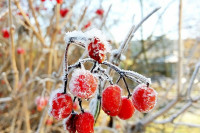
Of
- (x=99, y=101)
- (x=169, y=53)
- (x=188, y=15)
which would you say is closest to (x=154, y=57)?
(x=169, y=53)

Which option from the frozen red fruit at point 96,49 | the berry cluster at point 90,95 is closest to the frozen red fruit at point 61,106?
the berry cluster at point 90,95

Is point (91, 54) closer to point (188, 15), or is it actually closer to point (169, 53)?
point (188, 15)

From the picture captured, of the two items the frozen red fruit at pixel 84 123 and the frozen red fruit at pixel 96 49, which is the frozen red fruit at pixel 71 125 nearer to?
the frozen red fruit at pixel 84 123

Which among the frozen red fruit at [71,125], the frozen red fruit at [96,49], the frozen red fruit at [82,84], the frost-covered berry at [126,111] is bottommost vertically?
the frozen red fruit at [71,125]

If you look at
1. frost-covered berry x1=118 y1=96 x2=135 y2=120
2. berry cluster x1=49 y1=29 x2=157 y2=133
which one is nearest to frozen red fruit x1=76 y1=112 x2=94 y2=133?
berry cluster x1=49 y1=29 x2=157 y2=133

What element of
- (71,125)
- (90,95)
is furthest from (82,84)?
(71,125)

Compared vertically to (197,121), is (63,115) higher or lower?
higher
